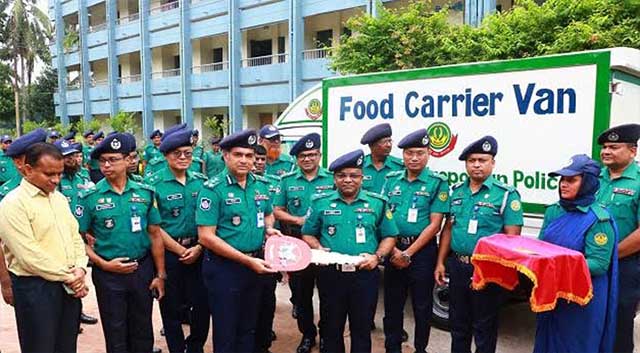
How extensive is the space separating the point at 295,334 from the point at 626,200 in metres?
2.95

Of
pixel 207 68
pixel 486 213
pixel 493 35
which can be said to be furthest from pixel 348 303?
pixel 207 68

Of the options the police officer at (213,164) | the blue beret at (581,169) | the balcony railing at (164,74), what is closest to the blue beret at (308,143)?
the blue beret at (581,169)

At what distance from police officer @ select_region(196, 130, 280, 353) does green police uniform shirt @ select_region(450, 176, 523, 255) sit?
1.32 metres

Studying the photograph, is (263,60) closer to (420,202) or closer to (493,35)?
(493,35)

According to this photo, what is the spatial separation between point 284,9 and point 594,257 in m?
18.2

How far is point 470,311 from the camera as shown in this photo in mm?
3801

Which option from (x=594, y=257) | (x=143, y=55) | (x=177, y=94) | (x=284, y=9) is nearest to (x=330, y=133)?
(x=594, y=257)

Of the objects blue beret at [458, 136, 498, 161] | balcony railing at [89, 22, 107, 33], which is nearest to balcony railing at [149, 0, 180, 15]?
balcony railing at [89, 22, 107, 33]

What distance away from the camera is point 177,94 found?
2488 centimetres

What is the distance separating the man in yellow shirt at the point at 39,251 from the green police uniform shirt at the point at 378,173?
2590 millimetres

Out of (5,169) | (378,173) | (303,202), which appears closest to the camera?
(303,202)

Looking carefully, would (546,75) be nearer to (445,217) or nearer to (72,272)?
(445,217)

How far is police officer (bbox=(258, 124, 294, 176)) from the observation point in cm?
592

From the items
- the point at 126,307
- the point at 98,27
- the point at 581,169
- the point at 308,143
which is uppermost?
the point at 98,27
